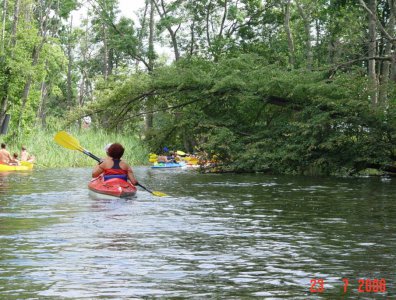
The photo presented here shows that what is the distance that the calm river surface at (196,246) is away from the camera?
7.00 metres

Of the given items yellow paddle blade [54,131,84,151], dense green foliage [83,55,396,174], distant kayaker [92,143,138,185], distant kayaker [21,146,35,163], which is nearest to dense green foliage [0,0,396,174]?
dense green foliage [83,55,396,174]

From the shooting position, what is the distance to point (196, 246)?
9.69 meters

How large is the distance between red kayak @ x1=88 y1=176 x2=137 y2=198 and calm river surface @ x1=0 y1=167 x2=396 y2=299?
386 mm

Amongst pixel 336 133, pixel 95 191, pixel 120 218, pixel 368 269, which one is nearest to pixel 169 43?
pixel 336 133

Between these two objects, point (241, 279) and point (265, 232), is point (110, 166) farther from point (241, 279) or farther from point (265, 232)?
point (241, 279)

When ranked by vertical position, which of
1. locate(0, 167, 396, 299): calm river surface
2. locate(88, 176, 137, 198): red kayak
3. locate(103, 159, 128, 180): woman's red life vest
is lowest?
locate(0, 167, 396, 299): calm river surface

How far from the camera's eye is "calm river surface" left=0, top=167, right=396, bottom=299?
7.00 metres

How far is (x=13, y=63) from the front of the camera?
38.8 metres

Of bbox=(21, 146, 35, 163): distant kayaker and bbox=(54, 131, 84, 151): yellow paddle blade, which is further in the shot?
bbox=(21, 146, 35, 163): distant kayaker

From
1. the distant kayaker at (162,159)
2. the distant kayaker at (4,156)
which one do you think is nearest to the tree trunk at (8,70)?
the distant kayaker at (162,159)

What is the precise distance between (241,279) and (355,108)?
20250 millimetres

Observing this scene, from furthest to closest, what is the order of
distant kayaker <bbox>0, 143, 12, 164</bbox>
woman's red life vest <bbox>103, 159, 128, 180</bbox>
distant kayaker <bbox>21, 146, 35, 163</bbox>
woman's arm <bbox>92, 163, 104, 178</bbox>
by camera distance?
1. distant kayaker <bbox>21, 146, 35, 163</bbox>
2. distant kayaker <bbox>0, 143, 12, 164</bbox>
3. woman's arm <bbox>92, 163, 104, 178</bbox>
4. woman's red life vest <bbox>103, 159, 128, 180</bbox>

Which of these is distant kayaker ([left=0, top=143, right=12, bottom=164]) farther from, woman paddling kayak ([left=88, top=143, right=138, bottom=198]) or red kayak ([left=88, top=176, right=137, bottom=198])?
red kayak ([left=88, top=176, right=137, bottom=198])

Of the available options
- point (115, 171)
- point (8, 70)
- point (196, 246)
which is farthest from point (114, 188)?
point (8, 70)
